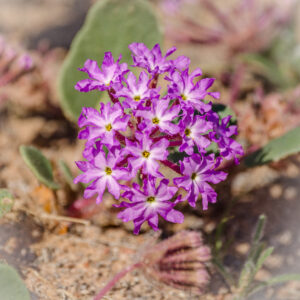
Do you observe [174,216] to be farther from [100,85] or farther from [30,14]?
[30,14]

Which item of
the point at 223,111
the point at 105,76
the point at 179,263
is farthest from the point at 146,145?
the point at 179,263

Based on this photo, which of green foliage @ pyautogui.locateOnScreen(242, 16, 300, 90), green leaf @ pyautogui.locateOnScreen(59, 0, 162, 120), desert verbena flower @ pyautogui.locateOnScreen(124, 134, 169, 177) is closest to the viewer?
desert verbena flower @ pyautogui.locateOnScreen(124, 134, 169, 177)

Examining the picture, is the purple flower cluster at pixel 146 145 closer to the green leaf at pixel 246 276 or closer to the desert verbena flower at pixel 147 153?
the desert verbena flower at pixel 147 153

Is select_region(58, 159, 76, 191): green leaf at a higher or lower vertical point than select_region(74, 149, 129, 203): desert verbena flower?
higher

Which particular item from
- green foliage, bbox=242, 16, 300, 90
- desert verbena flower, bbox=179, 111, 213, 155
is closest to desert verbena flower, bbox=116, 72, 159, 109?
desert verbena flower, bbox=179, 111, 213, 155

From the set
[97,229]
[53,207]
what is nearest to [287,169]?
[97,229]

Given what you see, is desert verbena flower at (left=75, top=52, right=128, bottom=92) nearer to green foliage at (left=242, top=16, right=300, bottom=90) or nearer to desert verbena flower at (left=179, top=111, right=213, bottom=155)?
desert verbena flower at (left=179, top=111, right=213, bottom=155)

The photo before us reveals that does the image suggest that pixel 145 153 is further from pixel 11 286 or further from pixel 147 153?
pixel 11 286
